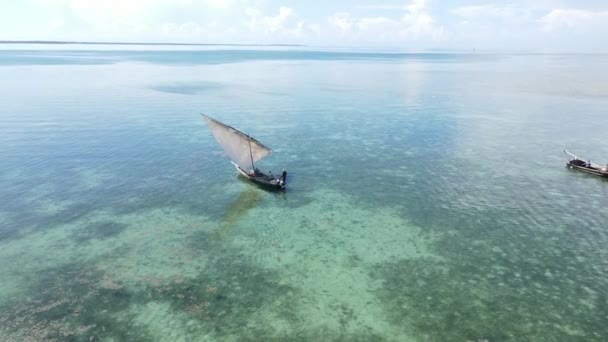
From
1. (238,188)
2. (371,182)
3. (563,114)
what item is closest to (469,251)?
(371,182)

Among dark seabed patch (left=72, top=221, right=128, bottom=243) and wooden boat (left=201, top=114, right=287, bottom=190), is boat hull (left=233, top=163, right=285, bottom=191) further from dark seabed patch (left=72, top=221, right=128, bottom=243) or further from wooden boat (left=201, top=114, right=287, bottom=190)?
dark seabed patch (left=72, top=221, right=128, bottom=243)

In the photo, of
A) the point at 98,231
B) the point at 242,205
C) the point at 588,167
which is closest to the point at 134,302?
the point at 98,231

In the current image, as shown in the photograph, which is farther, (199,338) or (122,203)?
(122,203)

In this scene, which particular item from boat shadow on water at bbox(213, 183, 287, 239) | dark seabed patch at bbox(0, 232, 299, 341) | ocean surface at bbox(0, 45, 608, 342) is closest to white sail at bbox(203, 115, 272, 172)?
boat shadow on water at bbox(213, 183, 287, 239)

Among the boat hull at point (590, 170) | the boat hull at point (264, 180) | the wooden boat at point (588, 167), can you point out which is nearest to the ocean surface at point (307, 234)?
the boat hull at point (590, 170)

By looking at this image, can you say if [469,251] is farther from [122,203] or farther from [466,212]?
[122,203]

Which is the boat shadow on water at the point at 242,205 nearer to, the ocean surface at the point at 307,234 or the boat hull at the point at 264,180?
the ocean surface at the point at 307,234
